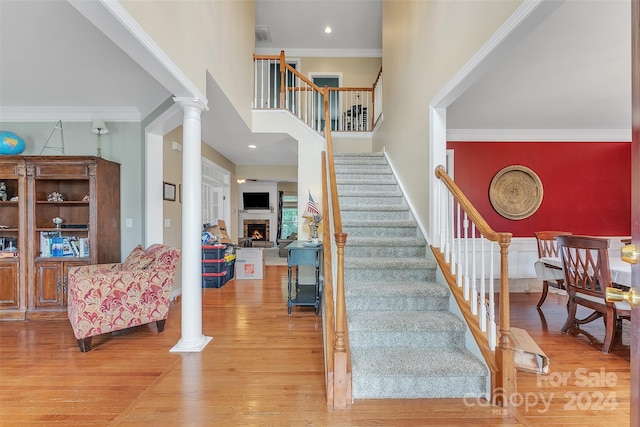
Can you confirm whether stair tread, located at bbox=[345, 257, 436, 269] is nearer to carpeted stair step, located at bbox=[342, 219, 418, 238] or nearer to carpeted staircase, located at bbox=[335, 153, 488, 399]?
carpeted staircase, located at bbox=[335, 153, 488, 399]

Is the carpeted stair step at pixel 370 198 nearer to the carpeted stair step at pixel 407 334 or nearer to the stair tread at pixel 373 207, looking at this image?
the stair tread at pixel 373 207

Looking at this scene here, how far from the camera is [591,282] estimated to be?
2.83 m

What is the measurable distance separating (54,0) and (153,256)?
7.34ft

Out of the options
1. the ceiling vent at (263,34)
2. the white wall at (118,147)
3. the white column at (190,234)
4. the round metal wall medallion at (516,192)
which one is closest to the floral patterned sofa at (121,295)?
the white column at (190,234)

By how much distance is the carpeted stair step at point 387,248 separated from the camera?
3.18m

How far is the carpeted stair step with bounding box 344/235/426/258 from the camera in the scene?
3.18 meters

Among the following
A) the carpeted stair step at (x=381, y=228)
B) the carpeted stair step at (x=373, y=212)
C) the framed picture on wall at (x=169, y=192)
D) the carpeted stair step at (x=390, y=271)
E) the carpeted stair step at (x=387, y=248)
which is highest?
the framed picture on wall at (x=169, y=192)

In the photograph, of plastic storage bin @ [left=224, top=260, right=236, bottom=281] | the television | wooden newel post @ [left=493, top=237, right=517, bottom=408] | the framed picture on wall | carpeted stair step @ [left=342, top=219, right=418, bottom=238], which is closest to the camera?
wooden newel post @ [left=493, top=237, right=517, bottom=408]

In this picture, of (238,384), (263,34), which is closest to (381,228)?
(238,384)

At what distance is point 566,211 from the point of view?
15.8 ft

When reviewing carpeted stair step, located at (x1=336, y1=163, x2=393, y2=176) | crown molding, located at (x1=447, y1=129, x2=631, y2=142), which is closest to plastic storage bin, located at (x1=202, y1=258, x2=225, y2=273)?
carpeted stair step, located at (x1=336, y1=163, x2=393, y2=176)

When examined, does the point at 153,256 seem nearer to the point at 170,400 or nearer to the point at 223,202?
the point at 170,400

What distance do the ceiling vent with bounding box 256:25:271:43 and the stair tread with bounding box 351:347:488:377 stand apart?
261 inches

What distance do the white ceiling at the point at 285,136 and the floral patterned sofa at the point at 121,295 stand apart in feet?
6.23
